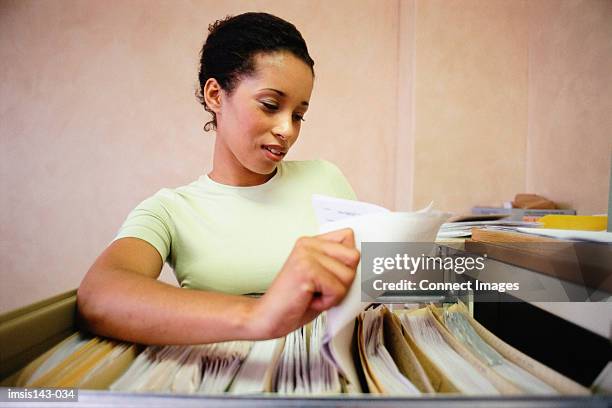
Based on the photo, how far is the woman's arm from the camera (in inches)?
11.1

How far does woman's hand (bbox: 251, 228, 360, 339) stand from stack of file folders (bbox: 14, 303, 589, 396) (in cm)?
3

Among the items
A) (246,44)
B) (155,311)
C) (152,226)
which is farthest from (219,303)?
(246,44)

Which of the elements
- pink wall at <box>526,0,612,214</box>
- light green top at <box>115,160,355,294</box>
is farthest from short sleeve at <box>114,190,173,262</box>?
pink wall at <box>526,0,612,214</box>

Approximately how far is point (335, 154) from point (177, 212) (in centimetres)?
159

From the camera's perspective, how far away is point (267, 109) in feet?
2.07

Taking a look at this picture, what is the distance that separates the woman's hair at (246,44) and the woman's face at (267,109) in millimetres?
16

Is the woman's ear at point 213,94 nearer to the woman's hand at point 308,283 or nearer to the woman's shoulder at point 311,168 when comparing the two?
the woman's shoulder at point 311,168

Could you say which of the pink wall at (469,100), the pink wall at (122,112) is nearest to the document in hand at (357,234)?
the pink wall at (469,100)

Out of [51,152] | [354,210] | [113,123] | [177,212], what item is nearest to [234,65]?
[177,212]

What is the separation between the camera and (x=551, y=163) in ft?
5.22

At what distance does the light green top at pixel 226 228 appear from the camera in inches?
23.8

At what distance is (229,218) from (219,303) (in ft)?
1.17

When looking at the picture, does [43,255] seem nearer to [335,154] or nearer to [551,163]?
[335,154]

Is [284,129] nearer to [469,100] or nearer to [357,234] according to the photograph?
[357,234]
